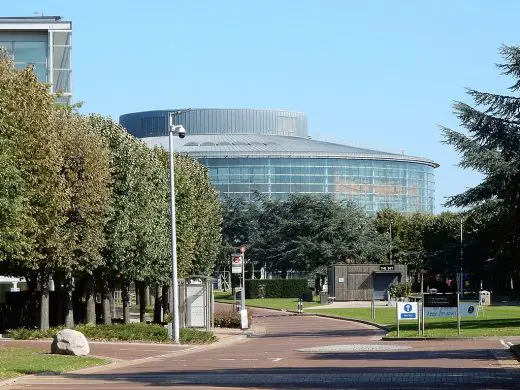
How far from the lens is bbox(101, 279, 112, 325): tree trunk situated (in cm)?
4941

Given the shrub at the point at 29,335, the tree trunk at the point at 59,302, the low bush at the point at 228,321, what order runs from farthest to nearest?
the low bush at the point at 228,321
the tree trunk at the point at 59,302
the shrub at the point at 29,335

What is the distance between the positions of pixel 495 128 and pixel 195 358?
19030 millimetres

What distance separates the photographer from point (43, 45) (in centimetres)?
7669

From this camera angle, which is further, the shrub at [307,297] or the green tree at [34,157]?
the shrub at [307,297]

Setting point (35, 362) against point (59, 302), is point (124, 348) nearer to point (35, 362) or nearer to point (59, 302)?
point (35, 362)

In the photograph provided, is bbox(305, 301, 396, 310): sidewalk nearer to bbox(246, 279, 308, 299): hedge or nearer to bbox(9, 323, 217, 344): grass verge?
bbox(246, 279, 308, 299): hedge

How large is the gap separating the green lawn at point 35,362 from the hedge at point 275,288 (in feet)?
237

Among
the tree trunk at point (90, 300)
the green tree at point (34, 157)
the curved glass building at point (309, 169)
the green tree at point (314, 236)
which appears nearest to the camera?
the green tree at point (34, 157)

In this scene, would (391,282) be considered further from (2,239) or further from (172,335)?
(2,239)

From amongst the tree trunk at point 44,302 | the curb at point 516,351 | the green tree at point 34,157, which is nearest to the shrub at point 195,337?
the tree trunk at point 44,302

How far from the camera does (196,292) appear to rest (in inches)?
1991

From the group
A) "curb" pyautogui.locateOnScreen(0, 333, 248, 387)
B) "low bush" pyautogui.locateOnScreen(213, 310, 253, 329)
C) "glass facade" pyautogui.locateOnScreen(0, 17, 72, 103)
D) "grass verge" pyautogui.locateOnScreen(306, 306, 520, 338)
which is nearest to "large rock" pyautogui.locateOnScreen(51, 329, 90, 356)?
"curb" pyautogui.locateOnScreen(0, 333, 248, 387)

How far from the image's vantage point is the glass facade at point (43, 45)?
75.8 meters

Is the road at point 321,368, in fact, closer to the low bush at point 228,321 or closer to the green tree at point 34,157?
the green tree at point 34,157
